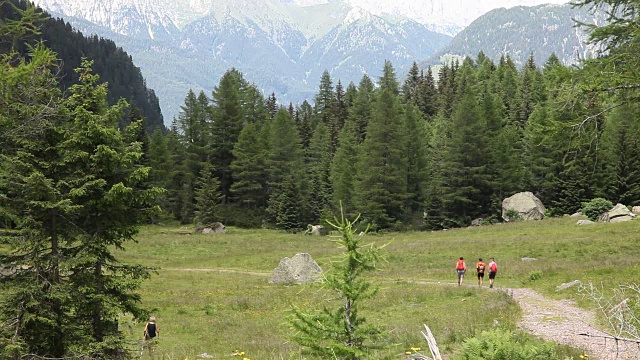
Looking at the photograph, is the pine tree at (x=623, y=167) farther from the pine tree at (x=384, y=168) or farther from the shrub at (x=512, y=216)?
the pine tree at (x=384, y=168)

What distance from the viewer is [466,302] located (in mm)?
20578

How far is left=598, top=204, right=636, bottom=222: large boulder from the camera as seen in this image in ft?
144

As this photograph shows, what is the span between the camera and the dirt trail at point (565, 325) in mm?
10000

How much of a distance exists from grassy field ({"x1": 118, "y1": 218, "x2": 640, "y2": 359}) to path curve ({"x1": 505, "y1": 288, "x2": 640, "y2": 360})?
0.66m

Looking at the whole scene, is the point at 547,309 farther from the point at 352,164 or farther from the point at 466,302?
the point at 352,164

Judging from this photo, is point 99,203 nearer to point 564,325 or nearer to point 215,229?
point 564,325

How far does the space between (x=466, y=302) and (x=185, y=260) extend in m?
28.3

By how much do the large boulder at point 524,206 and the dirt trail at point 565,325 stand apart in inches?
1388

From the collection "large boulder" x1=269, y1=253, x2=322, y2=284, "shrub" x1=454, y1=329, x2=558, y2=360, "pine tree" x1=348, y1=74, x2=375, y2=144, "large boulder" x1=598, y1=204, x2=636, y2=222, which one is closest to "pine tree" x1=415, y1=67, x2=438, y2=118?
"pine tree" x1=348, y1=74, x2=375, y2=144

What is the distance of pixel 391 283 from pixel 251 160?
4704 centimetres

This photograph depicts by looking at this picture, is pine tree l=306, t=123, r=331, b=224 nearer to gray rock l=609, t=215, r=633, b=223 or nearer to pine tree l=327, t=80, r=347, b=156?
pine tree l=327, t=80, r=347, b=156

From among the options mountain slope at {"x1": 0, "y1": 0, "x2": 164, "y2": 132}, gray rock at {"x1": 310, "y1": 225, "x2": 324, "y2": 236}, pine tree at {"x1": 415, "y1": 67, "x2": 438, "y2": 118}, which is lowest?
gray rock at {"x1": 310, "y1": 225, "x2": 324, "y2": 236}

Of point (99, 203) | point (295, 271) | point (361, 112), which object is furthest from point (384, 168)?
point (99, 203)

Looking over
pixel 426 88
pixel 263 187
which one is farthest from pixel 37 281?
pixel 426 88
